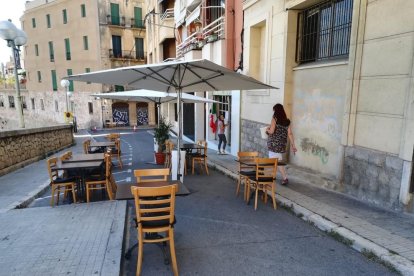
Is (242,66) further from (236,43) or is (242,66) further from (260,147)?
(260,147)

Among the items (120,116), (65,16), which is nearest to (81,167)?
(120,116)

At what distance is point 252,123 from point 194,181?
343 centimetres

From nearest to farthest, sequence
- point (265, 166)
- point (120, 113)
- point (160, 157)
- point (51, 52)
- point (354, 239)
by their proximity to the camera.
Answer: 1. point (354, 239)
2. point (265, 166)
3. point (160, 157)
4. point (120, 113)
5. point (51, 52)

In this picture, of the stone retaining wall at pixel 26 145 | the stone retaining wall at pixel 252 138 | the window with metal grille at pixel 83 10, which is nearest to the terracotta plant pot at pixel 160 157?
the stone retaining wall at pixel 252 138

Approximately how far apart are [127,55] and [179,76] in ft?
101

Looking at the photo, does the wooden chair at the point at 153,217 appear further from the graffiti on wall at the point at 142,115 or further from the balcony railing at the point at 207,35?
the graffiti on wall at the point at 142,115

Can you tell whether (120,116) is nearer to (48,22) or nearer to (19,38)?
(48,22)

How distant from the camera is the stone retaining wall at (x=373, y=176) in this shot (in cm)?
488

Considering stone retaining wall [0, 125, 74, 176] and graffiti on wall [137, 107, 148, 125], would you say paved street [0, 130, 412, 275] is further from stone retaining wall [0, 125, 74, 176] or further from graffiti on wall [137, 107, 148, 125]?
graffiti on wall [137, 107, 148, 125]

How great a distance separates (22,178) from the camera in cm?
808

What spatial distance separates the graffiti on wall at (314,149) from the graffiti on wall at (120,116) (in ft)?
95.9

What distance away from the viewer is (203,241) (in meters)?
4.34

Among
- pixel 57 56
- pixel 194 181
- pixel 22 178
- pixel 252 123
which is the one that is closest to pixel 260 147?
pixel 252 123

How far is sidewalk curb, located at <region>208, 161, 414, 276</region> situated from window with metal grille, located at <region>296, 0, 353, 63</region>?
3.69 meters
